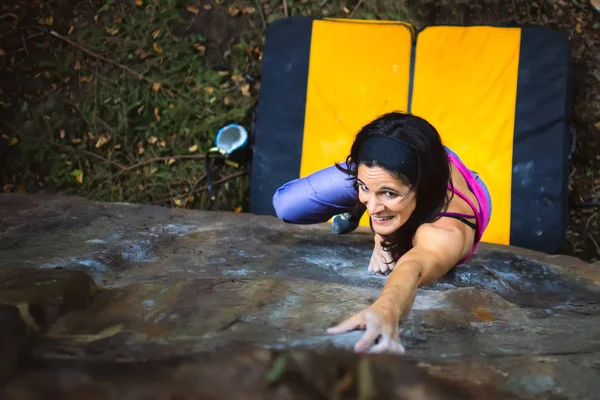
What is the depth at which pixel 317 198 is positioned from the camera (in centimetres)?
238

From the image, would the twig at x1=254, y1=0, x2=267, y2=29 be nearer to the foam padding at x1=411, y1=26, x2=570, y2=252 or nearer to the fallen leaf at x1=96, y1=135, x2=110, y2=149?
the foam padding at x1=411, y1=26, x2=570, y2=252

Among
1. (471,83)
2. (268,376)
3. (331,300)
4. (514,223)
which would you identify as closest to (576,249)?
(514,223)

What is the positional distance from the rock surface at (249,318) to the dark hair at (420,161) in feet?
0.77

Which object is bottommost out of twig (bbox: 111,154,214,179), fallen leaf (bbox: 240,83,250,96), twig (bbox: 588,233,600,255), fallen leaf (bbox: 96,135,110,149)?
twig (bbox: 588,233,600,255)

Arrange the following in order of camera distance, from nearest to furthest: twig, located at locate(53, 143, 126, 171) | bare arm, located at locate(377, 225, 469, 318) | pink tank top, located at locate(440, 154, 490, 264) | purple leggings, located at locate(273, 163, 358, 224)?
bare arm, located at locate(377, 225, 469, 318) < pink tank top, located at locate(440, 154, 490, 264) < purple leggings, located at locate(273, 163, 358, 224) < twig, located at locate(53, 143, 126, 171)

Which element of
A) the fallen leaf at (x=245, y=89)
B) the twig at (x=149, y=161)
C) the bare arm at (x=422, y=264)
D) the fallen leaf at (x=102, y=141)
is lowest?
the bare arm at (x=422, y=264)

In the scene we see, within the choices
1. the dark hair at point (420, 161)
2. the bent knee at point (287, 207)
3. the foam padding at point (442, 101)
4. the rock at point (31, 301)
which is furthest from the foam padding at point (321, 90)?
the rock at point (31, 301)

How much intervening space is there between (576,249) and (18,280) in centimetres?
285

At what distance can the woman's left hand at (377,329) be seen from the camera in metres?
1.17

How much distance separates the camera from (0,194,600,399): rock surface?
3.16 ft

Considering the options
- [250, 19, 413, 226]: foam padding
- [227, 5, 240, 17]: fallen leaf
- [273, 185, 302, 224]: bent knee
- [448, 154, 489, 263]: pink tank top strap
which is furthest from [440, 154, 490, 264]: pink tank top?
[227, 5, 240, 17]: fallen leaf

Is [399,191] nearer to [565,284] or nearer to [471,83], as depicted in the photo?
[565,284]

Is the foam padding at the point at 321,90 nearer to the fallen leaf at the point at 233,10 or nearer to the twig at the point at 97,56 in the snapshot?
the fallen leaf at the point at 233,10

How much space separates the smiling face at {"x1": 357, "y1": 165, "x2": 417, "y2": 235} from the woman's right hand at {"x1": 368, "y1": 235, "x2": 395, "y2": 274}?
10.8 inches
